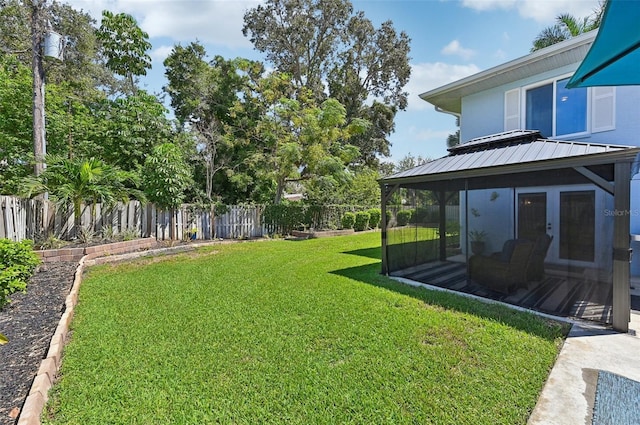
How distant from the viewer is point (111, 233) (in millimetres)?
9758

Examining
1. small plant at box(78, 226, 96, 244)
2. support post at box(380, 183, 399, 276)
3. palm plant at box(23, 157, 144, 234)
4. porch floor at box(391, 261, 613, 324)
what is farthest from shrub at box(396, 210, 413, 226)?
small plant at box(78, 226, 96, 244)

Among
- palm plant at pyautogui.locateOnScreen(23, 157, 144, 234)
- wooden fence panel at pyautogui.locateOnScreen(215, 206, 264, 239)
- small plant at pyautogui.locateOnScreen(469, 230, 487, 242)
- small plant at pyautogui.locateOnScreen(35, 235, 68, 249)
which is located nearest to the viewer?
small plant at pyautogui.locateOnScreen(469, 230, 487, 242)

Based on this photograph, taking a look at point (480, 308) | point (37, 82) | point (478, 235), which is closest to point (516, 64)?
point (478, 235)

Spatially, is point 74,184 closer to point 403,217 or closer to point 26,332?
point 26,332

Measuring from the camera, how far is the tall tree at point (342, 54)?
22.3 m

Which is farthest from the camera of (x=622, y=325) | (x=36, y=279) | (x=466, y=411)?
(x=36, y=279)

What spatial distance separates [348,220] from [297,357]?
44.1 feet

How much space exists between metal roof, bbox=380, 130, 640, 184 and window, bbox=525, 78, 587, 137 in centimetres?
198

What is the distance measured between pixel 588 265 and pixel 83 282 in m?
9.17

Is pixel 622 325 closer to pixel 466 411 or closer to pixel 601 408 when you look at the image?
pixel 601 408

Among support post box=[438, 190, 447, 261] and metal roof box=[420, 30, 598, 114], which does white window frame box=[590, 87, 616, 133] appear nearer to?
metal roof box=[420, 30, 598, 114]

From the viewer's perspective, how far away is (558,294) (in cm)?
502

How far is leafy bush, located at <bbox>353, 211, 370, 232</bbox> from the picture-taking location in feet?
56.3

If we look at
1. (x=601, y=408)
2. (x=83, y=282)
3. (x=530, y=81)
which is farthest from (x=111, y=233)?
(x=530, y=81)
